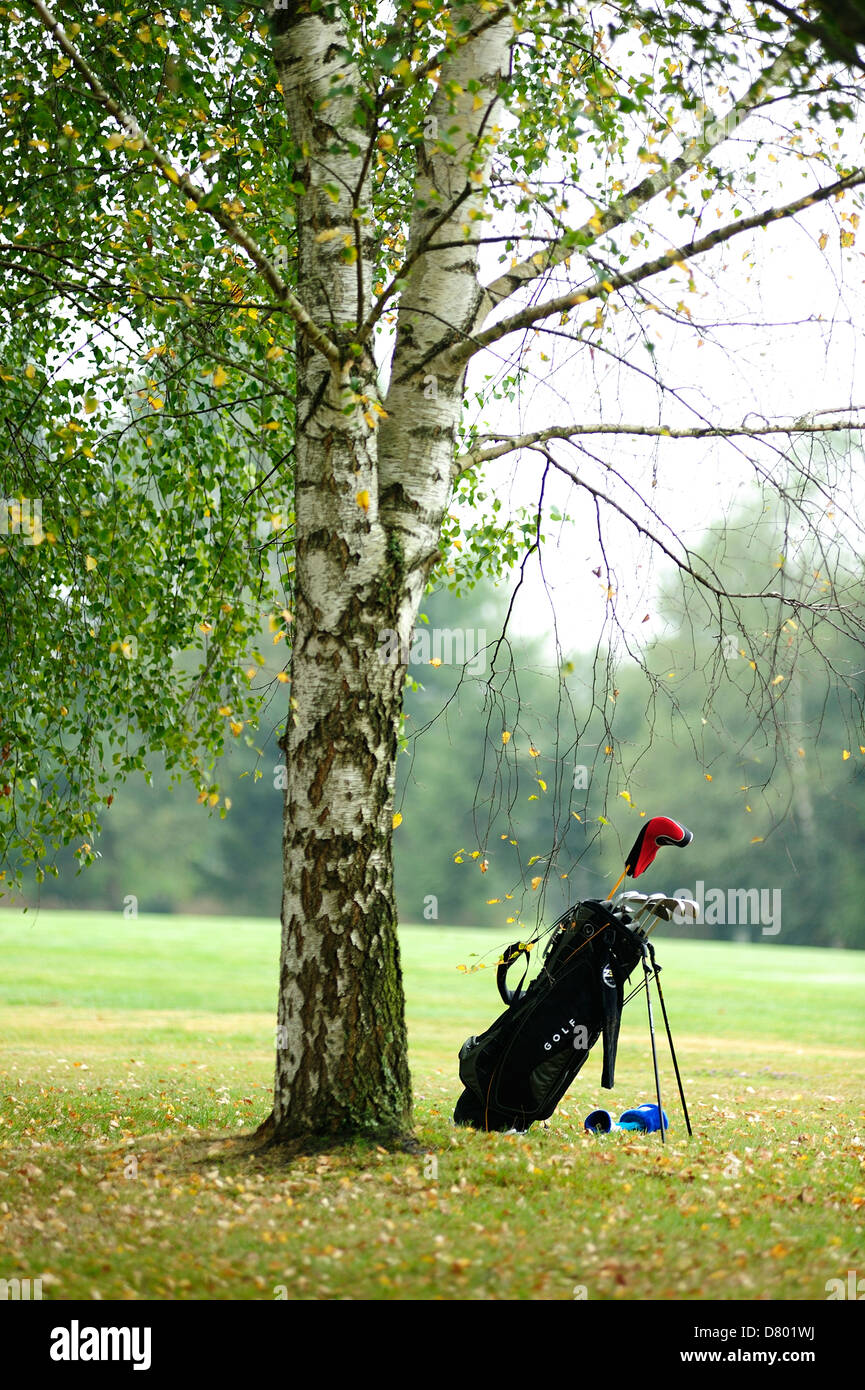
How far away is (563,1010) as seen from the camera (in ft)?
17.9

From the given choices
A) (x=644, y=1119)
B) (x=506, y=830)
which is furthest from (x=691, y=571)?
(x=506, y=830)

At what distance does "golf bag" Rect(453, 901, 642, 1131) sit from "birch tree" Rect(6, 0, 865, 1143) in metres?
0.59

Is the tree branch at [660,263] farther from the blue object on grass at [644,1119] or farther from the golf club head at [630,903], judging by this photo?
the blue object on grass at [644,1119]

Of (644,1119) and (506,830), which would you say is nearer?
(644,1119)

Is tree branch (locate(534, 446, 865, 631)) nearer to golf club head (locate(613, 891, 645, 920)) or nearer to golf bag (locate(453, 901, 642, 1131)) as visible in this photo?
golf club head (locate(613, 891, 645, 920))

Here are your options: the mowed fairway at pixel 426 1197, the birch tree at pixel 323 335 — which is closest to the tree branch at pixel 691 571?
the birch tree at pixel 323 335

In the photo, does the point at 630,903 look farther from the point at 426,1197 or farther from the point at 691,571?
the point at 426,1197

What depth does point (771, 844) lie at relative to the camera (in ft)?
137

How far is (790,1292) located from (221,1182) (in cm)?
225

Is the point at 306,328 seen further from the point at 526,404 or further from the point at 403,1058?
the point at 403,1058

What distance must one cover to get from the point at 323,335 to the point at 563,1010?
10.7ft

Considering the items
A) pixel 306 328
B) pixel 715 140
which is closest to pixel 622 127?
pixel 715 140

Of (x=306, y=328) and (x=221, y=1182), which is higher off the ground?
(x=306, y=328)

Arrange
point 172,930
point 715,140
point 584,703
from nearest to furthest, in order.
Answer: point 715,140 → point 172,930 → point 584,703
